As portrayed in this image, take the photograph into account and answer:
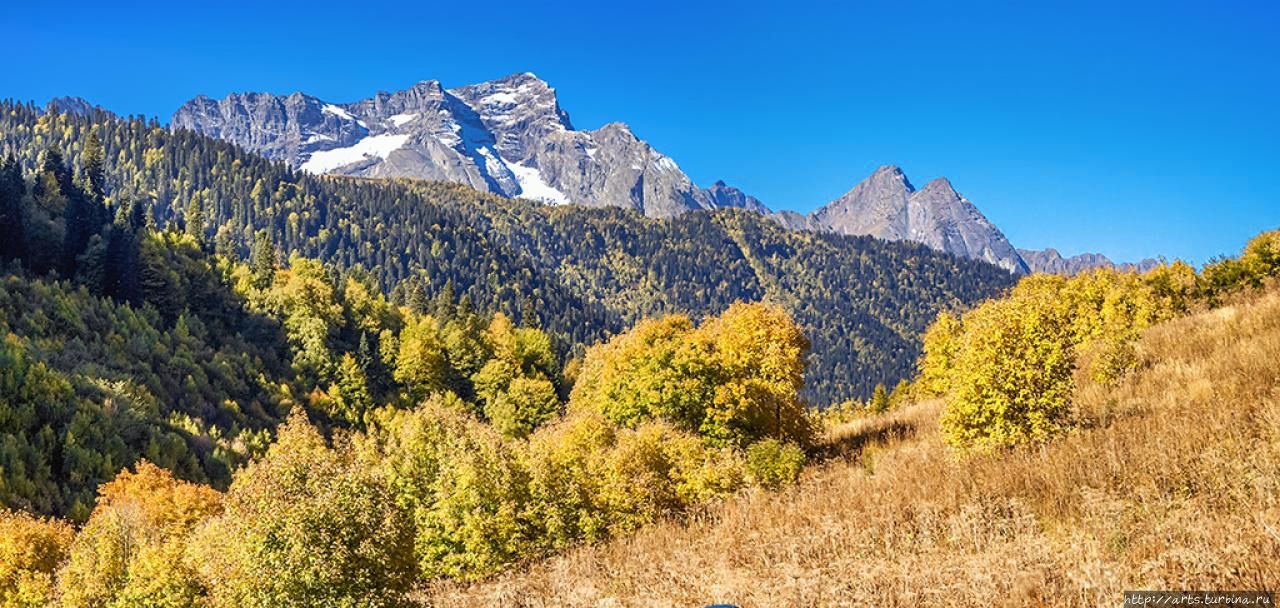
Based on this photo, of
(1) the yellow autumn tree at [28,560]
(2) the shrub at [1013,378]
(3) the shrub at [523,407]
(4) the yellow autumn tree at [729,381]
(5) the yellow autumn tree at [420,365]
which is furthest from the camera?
(5) the yellow autumn tree at [420,365]

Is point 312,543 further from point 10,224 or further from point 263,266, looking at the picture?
point 263,266

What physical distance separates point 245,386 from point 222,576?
8243 centimetres

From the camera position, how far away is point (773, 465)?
31.3 meters

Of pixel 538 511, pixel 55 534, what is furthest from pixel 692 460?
pixel 55 534

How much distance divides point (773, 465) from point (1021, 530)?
19.8m

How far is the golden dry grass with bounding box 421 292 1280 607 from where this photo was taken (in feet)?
29.0

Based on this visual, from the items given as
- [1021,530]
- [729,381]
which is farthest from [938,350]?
[1021,530]

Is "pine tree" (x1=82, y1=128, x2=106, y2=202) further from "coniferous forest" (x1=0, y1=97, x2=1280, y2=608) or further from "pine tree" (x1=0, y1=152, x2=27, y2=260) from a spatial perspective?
"pine tree" (x1=0, y1=152, x2=27, y2=260)

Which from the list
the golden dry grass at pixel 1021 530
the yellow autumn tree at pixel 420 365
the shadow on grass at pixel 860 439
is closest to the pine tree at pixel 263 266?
the yellow autumn tree at pixel 420 365

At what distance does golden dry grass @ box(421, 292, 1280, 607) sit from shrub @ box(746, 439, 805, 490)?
7.55 m

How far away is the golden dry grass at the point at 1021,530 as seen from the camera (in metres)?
8.84

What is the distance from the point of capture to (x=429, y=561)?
3316 centimetres

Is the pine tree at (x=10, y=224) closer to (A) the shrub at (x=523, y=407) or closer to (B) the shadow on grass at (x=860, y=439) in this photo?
(A) the shrub at (x=523, y=407)

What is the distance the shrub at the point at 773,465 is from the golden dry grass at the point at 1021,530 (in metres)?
7.55
